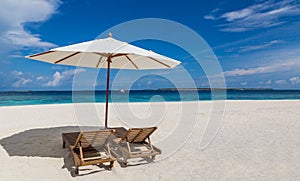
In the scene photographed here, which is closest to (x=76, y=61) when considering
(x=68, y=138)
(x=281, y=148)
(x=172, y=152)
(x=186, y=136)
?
(x=68, y=138)

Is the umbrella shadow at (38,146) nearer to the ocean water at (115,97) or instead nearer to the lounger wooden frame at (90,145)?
the lounger wooden frame at (90,145)

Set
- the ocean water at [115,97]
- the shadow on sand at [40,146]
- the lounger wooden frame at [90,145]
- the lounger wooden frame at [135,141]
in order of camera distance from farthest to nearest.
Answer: the ocean water at [115,97]
the shadow on sand at [40,146]
the lounger wooden frame at [135,141]
the lounger wooden frame at [90,145]

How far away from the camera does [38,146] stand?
4.54m

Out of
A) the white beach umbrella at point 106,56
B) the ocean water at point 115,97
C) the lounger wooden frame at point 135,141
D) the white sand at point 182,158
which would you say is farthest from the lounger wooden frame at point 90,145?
the ocean water at point 115,97

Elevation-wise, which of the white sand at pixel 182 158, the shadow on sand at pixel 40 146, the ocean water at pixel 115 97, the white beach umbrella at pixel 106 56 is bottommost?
the white sand at pixel 182 158

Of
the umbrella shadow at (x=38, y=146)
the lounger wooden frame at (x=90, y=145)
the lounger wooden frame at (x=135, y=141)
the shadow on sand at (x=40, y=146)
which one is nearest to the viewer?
the lounger wooden frame at (x=90, y=145)

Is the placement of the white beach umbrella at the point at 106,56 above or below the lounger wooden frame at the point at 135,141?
above

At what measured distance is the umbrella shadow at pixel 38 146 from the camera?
4.02 meters

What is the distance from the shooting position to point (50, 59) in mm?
4633

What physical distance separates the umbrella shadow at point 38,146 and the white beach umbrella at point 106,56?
114 centimetres

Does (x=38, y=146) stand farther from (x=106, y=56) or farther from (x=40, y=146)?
(x=106, y=56)

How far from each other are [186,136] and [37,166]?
361 cm

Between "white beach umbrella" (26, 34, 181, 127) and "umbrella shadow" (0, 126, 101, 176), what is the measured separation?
1139 mm

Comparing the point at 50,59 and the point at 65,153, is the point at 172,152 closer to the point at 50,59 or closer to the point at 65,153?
the point at 65,153
